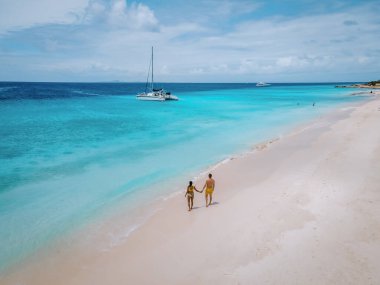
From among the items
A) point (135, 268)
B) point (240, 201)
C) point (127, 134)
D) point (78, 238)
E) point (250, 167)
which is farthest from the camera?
point (127, 134)

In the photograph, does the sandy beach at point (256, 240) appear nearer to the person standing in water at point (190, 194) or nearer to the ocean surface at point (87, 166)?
the person standing in water at point (190, 194)

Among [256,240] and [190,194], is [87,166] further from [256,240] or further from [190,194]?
[256,240]

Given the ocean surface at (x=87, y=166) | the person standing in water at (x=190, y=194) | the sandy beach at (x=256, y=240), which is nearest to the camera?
the sandy beach at (x=256, y=240)

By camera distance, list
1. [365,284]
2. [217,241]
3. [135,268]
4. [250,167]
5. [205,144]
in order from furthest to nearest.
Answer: [205,144]
[250,167]
[217,241]
[135,268]
[365,284]

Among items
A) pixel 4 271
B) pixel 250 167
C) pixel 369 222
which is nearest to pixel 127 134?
pixel 250 167

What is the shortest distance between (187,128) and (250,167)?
1980 centimetres

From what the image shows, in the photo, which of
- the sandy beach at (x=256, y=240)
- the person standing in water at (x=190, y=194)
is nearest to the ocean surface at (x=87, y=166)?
the sandy beach at (x=256, y=240)

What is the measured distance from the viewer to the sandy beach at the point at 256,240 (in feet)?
30.5

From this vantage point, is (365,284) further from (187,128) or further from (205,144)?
(187,128)

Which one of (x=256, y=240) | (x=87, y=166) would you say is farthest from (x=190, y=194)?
(x=87, y=166)

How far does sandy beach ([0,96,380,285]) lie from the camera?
30.5 feet

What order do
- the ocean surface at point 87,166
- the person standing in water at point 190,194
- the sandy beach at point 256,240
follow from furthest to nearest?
the ocean surface at point 87,166
the person standing in water at point 190,194
the sandy beach at point 256,240

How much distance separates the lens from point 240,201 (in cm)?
1455

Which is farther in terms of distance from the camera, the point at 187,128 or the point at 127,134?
the point at 187,128
